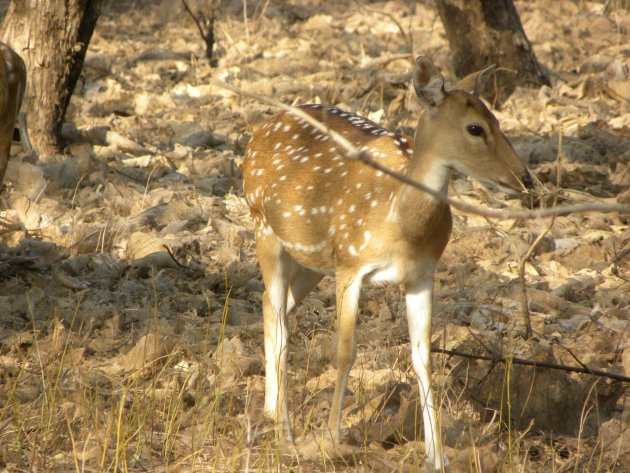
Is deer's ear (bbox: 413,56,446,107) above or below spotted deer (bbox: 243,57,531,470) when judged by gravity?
above

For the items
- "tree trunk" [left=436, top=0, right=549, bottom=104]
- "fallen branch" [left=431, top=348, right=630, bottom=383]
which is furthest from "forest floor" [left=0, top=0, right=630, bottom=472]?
"tree trunk" [left=436, top=0, right=549, bottom=104]

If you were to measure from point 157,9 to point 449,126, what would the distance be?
39.3 feet

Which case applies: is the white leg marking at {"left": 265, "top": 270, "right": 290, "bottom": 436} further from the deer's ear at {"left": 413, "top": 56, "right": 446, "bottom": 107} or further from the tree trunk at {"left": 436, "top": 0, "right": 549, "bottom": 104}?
the tree trunk at {"left": 436, "top": 0, "right": 549, "bottom": 104}

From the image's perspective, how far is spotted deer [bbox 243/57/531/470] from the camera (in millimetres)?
4574

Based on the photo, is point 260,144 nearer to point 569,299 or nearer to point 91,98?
point 569,299

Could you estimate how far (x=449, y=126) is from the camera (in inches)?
180

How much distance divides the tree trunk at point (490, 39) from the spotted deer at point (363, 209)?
609cm

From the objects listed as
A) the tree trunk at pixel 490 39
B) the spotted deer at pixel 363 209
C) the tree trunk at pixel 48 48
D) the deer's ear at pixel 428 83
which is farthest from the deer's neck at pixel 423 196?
the tree trunk at pixel 490 39

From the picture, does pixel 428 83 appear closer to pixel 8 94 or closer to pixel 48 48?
pixel 8 94

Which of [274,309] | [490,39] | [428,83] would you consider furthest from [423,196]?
[490,39]

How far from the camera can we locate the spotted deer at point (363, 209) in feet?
15.0

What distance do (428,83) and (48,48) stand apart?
17.6ft

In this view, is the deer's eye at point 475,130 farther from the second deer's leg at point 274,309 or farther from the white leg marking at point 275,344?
the white leg marking at point 275,344

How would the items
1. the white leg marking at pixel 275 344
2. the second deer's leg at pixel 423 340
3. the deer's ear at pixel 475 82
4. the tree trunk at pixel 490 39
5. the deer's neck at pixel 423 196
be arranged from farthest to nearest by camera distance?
the tree trunk at pixel 490 39
the white leg marking at pixel 275 344
the deer's ear at pixel 475 82
the second deer's leg at pixel 423 340
the deer's neck at pixel 423 196
